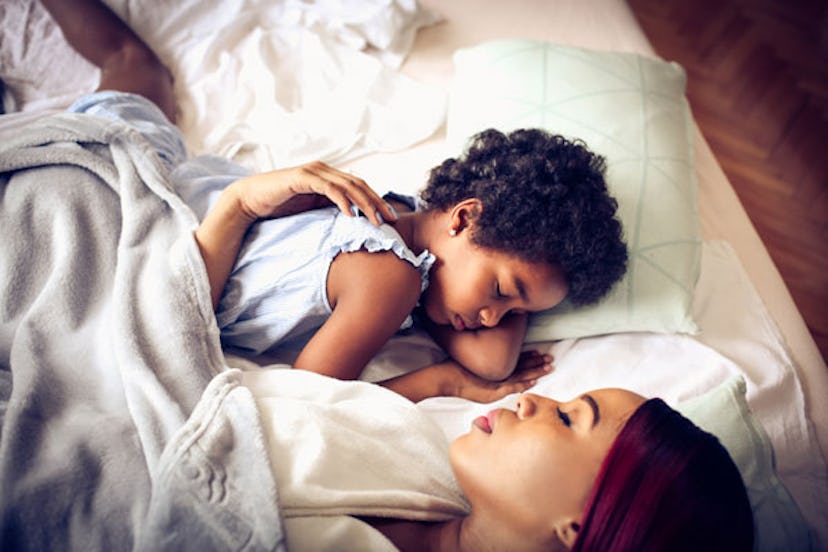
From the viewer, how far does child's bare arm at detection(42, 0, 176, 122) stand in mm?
1144

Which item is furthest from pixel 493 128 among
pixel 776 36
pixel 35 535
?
pixel 776 36

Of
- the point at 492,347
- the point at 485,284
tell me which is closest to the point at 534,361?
the point at 492,347

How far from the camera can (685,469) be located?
55 cm

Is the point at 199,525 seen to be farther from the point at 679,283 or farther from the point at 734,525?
the point at 679,283

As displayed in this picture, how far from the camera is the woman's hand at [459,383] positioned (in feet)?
3.01

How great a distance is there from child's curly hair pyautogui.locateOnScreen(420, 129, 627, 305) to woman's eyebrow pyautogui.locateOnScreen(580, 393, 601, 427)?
26cm

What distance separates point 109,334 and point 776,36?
2377mm

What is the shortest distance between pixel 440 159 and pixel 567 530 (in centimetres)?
82

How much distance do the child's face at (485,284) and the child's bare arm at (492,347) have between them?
4 cm

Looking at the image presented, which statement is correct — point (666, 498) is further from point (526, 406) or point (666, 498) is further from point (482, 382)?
point (482, 382)

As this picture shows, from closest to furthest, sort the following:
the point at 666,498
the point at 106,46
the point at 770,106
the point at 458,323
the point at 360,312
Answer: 1. the point at 666,498
2. the point at 360,312
3. the point at 458,323
4. the point at 106,46
5. the point at 770,106

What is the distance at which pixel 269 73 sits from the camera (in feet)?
3.98

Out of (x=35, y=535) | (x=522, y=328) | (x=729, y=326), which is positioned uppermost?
(x=729, y=326)

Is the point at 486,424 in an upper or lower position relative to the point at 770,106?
lower
